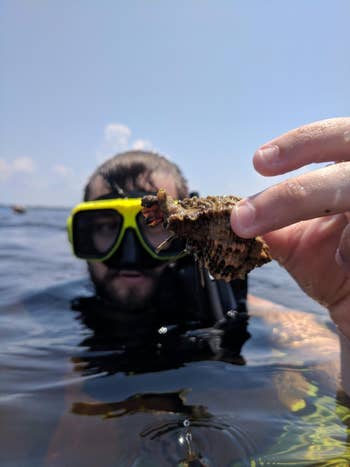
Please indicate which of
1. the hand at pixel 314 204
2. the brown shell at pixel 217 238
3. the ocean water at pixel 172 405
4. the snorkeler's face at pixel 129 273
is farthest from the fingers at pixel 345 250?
the snorkeler's face at pixel 129 273

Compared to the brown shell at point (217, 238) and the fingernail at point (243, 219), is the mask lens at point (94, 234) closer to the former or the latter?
the brown shell at point (217, 238)

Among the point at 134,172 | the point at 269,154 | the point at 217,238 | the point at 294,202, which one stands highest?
the point at 134,172

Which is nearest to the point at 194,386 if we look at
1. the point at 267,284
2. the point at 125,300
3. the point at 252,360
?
the point at 252,360

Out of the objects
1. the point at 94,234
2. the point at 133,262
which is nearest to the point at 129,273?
the point at 133,262

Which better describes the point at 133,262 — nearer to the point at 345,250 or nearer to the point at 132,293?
the point at 132,293

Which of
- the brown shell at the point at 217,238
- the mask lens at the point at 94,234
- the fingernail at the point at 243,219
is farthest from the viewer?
the mask lens at the point at 94,234
